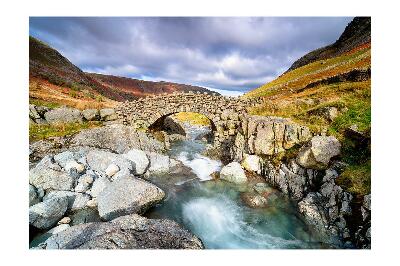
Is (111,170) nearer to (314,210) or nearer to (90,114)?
(90,114)

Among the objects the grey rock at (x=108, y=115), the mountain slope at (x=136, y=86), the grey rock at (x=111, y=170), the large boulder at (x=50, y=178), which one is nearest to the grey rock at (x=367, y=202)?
the grey rock at (x=111, y=170)

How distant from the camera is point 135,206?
27.1ft

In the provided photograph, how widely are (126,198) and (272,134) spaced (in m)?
6.61

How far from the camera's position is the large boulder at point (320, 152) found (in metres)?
8.81

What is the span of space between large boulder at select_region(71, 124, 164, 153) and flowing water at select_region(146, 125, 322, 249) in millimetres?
3207

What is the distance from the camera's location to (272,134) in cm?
1140

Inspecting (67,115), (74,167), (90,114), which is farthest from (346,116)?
(67,115)

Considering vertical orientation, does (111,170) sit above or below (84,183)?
above

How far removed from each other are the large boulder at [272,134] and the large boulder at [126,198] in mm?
4986

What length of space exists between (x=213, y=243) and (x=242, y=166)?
506 cm

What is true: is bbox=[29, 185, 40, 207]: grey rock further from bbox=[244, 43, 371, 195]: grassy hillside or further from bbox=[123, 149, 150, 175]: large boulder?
bbox=[244, 43, 371, 195]: grassy hillside

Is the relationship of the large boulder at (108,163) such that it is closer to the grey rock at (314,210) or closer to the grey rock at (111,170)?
the grey rock at (111,170)
